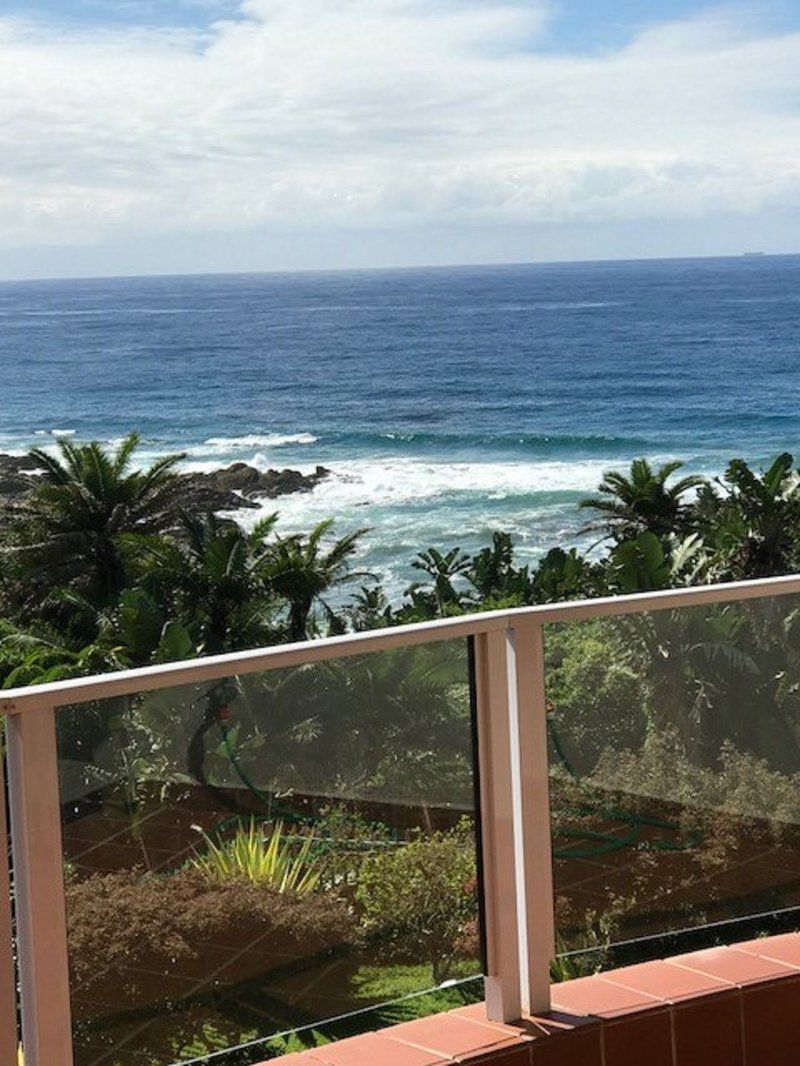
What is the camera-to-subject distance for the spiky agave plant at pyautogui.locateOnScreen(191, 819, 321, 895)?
6.47 ft

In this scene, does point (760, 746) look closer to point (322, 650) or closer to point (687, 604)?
point (687, 604)

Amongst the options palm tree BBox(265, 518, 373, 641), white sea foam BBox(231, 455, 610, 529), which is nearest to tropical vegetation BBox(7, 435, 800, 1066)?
palm tree BBox(265, 518, 373, 641)

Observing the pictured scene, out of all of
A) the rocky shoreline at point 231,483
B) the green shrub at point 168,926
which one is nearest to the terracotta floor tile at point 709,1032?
the green shrub at point 168,926

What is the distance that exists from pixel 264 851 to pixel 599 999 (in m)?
0.62

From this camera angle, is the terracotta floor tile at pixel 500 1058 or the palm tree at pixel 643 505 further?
the palm tree at pixel 643 505

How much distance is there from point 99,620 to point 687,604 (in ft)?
60.6

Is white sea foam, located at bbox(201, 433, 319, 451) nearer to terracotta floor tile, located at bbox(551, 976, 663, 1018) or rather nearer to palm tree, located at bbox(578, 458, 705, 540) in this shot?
palm tree, located at bbox(578, 458, 705, 540)

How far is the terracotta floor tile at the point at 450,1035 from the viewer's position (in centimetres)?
214

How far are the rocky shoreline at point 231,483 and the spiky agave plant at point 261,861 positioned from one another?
40119 millimetres

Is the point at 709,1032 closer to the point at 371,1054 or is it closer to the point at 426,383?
the point at 371,1054

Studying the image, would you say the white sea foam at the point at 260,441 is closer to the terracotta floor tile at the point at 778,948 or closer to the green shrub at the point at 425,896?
the terracotta floor tile at the point at 778,948

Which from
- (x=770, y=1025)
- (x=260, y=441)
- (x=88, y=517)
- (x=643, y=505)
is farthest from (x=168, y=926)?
(x=260, y=441)

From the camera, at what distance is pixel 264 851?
2.01m

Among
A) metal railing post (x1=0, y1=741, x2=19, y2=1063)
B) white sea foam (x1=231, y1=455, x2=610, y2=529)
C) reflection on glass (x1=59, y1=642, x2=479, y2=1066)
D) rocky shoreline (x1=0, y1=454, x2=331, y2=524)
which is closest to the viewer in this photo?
metal railing post (x1=0, y1=741, x2=19, y2=1063)
